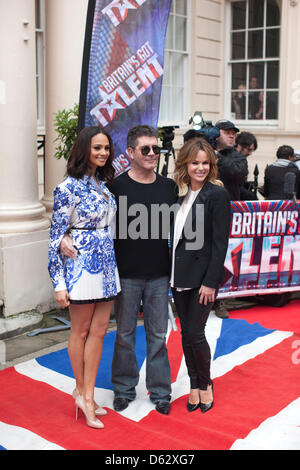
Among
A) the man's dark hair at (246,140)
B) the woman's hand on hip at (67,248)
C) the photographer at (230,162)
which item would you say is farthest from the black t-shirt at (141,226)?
the man's dark hair at (246,140)

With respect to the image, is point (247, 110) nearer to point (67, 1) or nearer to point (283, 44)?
point (283, 44)

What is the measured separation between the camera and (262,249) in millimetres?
5949

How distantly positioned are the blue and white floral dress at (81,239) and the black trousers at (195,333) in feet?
1.80

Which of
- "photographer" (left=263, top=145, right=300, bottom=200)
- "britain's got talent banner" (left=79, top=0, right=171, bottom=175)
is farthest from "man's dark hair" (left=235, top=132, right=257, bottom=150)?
"britain's got talent banner" (left=79, top=0, right=171, bottom=175)

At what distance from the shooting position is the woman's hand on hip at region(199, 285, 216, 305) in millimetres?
3535

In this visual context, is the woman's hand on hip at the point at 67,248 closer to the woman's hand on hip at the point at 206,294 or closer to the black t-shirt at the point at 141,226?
the black t-shirt at the point at 141,226

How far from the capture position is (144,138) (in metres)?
3.52

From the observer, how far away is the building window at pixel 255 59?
37.8 ft

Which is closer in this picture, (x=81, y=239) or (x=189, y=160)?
(x=81, y=239)

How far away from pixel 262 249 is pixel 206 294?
2.54 meters

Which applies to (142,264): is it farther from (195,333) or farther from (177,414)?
(177,414)

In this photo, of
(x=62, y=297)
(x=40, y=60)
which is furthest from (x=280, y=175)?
(x=62, y=297)

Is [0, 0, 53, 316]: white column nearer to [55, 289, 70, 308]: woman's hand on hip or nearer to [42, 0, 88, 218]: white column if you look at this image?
[42, 0, 88, 218]: white column

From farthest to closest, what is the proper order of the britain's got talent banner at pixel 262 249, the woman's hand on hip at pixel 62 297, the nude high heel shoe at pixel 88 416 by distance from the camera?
1. the britain's got talent banner at pixel 262 249
2. the nude high heel shoe at pixel 88 416
3. the woman's hand on hip at pixel 62 297
